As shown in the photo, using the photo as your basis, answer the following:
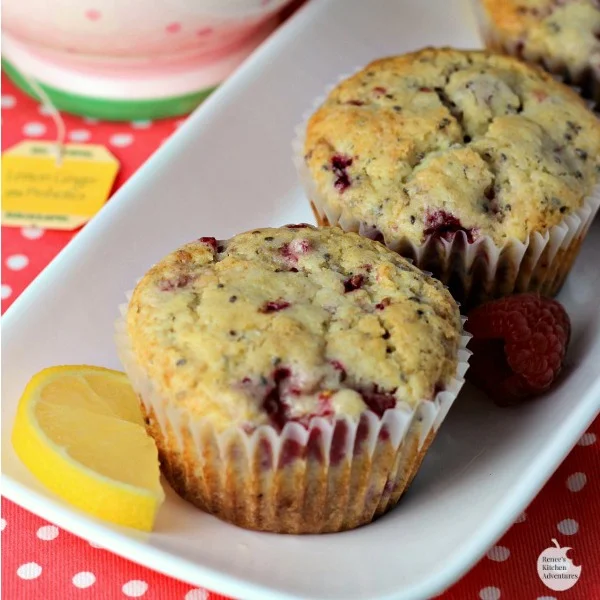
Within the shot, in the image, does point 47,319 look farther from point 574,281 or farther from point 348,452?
point 574,281

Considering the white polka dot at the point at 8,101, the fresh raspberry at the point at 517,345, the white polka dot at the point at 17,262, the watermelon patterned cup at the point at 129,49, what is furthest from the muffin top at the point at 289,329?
the white polka dot at the point at 8,101

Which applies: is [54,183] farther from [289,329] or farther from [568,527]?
[568,527]

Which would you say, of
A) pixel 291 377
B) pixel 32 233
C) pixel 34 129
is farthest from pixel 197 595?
pixel 34 129

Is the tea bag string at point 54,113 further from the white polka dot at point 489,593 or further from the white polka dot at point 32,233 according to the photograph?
the white polka dot at point 489,593

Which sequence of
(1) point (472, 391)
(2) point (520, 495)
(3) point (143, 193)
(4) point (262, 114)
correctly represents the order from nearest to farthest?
1. (2) point (520, 495)
2. (1) point (472, 391)
3. (3) point (143, 193)
4. (4) point (262, 114)

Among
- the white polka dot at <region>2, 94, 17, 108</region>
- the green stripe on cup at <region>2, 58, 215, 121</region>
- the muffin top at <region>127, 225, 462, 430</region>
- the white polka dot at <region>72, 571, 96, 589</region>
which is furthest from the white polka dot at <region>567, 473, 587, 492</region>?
the white polka dot at <region>2, 94, 17, 108</region>

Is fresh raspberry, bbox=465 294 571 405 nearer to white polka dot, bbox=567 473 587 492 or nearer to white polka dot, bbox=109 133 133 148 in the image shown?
white polka dot, bbox=567 473 587 492

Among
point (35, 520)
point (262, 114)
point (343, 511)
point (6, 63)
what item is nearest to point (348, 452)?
point (343, 511)
